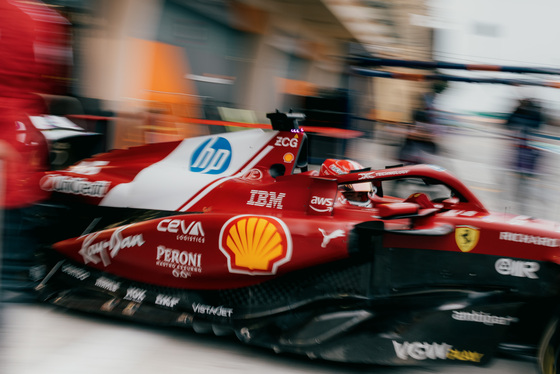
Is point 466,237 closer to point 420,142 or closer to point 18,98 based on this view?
point 18,98

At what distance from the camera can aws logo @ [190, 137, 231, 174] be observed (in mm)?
3473

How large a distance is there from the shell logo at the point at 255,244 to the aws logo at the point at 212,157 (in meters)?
0.56

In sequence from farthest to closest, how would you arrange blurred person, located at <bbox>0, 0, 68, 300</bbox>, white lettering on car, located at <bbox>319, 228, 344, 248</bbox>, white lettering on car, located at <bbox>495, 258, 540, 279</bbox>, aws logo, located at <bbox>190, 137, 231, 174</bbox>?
1. aws logo, located at <bbox>190, 137, 231, 174</bbox>
2. white lettering on car, located at <bbox>319, 228, 344, 248</bbox>
3. white lettering on car, located at <bbox>495, 258, 540, 279</bbox>
4. blurred person, located at <bbox>0, 0, 68, 300</bbox>

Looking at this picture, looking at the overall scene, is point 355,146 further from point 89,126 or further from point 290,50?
point 290,50

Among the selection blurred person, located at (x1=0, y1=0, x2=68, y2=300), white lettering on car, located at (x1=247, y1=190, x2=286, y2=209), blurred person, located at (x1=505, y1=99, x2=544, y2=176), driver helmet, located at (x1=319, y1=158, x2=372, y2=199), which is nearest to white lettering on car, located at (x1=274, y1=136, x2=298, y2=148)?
driver helmet, located at (x1=319, y1=158, x2=372, y2=199)

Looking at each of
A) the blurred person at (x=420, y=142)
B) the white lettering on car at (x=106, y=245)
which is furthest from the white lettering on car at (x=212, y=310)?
the blurred person at (x=420, y=142)

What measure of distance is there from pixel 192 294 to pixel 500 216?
1.72 metres

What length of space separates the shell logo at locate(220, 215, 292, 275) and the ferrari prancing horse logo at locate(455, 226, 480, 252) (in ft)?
2.79

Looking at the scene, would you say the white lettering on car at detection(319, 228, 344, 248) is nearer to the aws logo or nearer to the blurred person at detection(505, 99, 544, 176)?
the aws logo

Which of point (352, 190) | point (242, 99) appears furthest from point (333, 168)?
point (242, 99)

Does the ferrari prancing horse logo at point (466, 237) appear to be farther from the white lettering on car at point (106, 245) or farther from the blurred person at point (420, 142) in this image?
the blurred person at point (420, 142)

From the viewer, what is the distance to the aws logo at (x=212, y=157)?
3.47 meters

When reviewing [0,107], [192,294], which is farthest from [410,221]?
[0,107]

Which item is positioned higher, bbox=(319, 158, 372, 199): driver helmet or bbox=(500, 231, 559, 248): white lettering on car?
bbox=(319, 158, 372, 199): driver helmet
